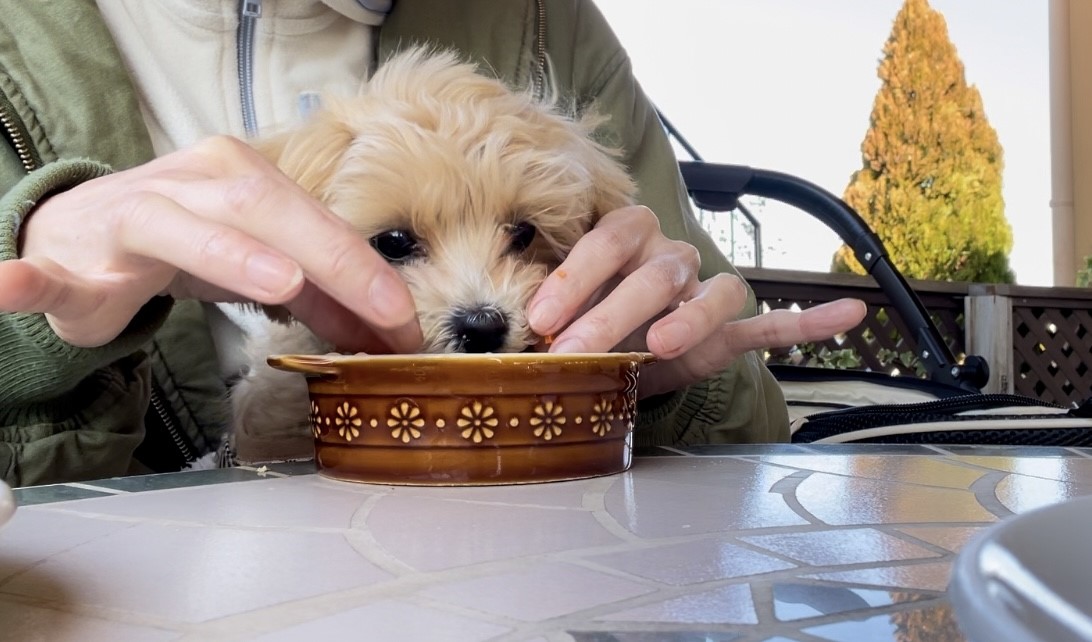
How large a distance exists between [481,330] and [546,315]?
199 millimetres

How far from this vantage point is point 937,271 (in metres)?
7.97

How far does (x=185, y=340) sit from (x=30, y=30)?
426mm

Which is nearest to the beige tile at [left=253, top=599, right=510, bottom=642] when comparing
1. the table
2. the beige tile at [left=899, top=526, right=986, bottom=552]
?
the table

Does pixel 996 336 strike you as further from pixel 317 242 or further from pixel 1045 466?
pixel 317 242

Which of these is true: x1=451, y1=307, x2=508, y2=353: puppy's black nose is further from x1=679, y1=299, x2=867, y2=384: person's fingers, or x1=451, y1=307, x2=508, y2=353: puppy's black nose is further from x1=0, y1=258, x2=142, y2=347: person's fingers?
x1=0, y1=258, x2=142, y2=347: person's fingers

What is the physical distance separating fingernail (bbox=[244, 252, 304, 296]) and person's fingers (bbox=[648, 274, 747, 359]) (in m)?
0.38

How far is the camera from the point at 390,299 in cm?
71

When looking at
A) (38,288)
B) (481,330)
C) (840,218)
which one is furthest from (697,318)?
(840,218)

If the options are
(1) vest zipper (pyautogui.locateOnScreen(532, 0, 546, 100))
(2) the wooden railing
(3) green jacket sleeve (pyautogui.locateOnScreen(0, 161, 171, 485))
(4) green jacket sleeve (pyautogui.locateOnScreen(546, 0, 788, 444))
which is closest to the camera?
(3) green jacket sleeve (pyautogui.locateOnScreen(0, 161, 171, 485))

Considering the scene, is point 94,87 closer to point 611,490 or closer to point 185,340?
point 185,340

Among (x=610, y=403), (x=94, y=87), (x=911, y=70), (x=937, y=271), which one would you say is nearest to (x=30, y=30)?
(x=94, y=87)

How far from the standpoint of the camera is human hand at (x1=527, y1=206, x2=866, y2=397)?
3.01ft

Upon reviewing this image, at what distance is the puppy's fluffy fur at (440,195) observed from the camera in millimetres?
1139

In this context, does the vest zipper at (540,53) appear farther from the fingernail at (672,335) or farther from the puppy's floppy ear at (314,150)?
the fingernail at (672,335)
